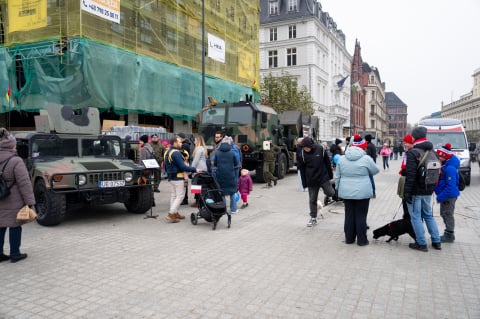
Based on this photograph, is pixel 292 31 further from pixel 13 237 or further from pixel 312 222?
pixel 13 237

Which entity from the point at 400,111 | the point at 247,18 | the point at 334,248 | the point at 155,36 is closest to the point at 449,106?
the point at 400,111

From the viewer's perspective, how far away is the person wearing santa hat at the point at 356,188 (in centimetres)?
610

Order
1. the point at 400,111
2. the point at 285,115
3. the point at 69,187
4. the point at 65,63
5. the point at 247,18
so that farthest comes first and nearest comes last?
the point at 400,111 → the point at 247,18 → the point at 285,115 → the point at 65,63 → the point at 69,187

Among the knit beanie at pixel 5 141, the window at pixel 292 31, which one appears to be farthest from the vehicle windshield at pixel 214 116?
the window at pixel 292 31

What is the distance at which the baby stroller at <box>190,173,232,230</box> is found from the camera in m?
7.42

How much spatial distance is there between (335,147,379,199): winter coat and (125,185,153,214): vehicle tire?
4.34 meters

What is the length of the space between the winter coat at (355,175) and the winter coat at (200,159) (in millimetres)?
3833

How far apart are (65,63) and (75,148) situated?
816 cm

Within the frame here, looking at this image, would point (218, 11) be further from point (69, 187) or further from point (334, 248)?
point (334, 248)

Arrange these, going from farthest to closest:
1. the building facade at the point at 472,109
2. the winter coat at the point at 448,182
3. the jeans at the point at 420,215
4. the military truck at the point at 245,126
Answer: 1. the building facade at the point at 472,109
2. the military truck at the point at 245,126
3. the winter coat at the point at 448,182
4. the jeans at the point at 420,215

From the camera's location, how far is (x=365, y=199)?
242 inches

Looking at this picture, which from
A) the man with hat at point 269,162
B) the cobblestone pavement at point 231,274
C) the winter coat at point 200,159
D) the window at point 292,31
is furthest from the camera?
the window at point 292,31

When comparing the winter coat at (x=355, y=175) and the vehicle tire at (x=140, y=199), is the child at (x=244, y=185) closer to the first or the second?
the vehicle tire at (x=140, y=199)

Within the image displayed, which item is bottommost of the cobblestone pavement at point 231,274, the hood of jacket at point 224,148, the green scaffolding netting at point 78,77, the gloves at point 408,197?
the cobblestone pavement at point 231,274
